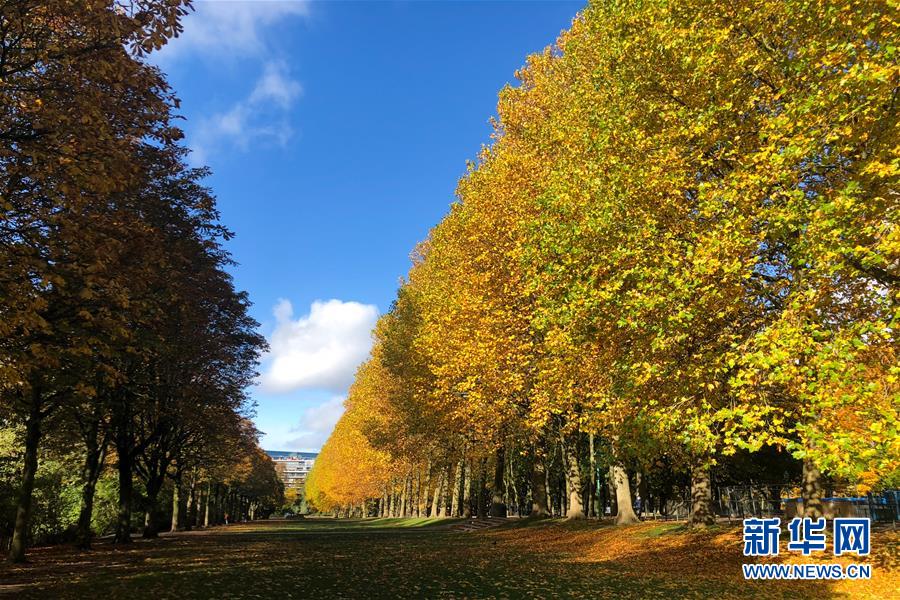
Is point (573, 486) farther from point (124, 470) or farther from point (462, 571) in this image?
point (124, 470)

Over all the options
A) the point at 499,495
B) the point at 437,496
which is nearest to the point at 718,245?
the point at 499,495

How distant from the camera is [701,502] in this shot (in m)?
19.6

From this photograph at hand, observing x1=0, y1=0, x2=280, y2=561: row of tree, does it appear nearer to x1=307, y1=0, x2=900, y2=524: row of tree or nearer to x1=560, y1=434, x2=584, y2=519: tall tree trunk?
x1=307, y1=0, x2=900, y2=524: row of tree

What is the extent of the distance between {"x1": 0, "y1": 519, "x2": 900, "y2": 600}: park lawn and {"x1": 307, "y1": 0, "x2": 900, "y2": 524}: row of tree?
2886 millimetres

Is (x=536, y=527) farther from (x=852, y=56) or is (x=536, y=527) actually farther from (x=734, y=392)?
(x=852, y=56)

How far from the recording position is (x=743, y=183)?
10.2 meters

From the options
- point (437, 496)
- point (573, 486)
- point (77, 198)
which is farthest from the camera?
point (437, 496)

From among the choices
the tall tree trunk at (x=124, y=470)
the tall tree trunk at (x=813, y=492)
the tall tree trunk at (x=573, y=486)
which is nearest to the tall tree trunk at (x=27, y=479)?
the tall tree trunk at (x=124, y=470)

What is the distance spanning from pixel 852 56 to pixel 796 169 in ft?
6.76

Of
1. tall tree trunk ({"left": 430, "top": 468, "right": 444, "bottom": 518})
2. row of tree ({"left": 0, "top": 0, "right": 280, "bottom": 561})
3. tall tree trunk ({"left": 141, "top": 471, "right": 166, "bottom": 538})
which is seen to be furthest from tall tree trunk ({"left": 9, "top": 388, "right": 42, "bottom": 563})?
tall tree trunk ({"left": 430, "top": 468, "right": 444, "bottom": 518})

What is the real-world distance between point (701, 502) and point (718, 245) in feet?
43.3

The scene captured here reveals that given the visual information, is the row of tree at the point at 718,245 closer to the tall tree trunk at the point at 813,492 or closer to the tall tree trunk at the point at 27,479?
the tall tree trunk at the point at 813,492

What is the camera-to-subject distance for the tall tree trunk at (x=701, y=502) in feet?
63.0

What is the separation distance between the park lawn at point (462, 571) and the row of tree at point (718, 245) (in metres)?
2.89
